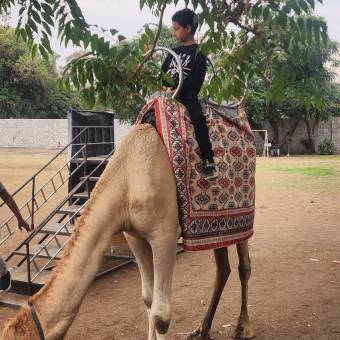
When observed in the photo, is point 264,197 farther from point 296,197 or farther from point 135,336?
point 135,336

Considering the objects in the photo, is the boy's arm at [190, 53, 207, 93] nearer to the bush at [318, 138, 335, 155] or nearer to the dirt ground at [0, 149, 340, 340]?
the dirt ground at [0, 149, 340, 340]

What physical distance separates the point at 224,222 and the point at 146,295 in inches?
34.9

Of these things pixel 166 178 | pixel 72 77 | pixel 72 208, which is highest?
pixel 72 77

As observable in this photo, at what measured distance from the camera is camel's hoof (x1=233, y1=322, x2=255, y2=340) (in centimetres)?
424

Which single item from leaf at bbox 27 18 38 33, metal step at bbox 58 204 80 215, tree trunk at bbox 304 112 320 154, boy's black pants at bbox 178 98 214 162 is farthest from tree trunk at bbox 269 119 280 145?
leaf at bbox 27 18 38 33

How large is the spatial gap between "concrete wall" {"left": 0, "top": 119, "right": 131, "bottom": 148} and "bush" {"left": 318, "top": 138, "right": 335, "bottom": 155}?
12407 mm

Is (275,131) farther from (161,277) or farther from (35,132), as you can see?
(161,277)

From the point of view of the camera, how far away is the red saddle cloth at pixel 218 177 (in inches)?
143

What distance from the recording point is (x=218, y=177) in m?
3.92

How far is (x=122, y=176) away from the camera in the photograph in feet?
10.9

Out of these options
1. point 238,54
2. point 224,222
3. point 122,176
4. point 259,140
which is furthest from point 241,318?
point 259,140

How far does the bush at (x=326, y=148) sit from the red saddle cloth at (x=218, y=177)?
25583mm

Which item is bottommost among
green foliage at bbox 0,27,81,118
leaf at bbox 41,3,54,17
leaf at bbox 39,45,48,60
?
leaf at bbox 39,45,48,60

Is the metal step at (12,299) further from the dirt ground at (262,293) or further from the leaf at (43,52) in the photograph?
the leaf at (43,52)
